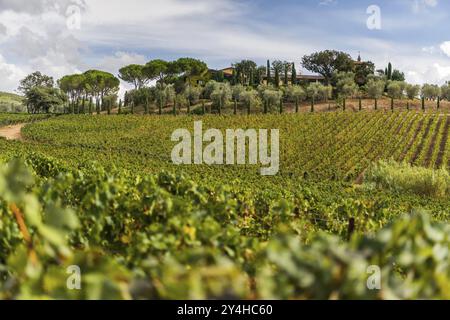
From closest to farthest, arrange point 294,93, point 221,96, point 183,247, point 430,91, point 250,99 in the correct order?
point 183,247, point 250,99, point 221,96, point 294,93, point 430,91

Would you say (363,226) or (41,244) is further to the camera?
(363,226)

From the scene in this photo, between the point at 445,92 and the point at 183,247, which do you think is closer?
the point at 183,247

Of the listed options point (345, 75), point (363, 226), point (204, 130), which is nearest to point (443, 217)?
point (363, 226)

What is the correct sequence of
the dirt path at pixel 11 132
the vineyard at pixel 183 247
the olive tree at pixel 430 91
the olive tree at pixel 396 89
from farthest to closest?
1. the olive tree at pixel 430 91
2. the olive tree at pixel 396 89
3. the dirt path at pixel 11 132
4. the vineyard at pixel 183 247

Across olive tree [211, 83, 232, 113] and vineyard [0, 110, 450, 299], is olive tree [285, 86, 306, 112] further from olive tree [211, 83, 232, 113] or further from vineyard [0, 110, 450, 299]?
vineyard [0, 110, 450, 299]

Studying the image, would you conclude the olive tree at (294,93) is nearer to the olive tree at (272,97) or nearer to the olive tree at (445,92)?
the olive tree at (272,97)

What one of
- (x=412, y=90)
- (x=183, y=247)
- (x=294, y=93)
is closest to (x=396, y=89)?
(x=412, y=90)

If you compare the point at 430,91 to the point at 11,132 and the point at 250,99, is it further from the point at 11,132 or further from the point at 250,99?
the point at 11,132

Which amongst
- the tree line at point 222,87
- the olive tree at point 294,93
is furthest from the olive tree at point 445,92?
the olive tree at point 294,93

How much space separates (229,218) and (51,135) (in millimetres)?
50455

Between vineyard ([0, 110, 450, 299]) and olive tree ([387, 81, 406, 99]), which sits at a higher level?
olive tree ([387, 81, 406, 99])

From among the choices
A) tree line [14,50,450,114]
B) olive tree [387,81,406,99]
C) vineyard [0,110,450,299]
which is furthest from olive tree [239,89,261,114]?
vineyard [0,110,450,299]
